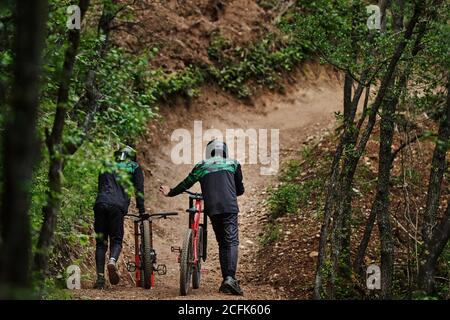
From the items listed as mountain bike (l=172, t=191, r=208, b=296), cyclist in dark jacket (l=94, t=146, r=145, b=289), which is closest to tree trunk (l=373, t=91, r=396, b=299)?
mountain bike (l=172, t=191, r=208, b=296)

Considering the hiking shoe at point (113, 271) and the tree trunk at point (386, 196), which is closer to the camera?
the hiking shoe at point (113, 271)

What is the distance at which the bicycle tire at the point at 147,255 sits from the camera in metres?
10.2

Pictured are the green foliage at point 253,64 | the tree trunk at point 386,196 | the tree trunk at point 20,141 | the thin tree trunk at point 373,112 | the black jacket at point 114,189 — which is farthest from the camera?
the green foliage at point 253,64

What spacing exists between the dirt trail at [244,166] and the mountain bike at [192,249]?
0.65 feet

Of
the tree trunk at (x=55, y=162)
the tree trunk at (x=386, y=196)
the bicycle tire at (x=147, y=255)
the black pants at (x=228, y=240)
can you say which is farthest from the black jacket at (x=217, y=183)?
the tree trunk at (x=55, y=162)

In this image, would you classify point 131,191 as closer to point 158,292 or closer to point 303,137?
point 158,292

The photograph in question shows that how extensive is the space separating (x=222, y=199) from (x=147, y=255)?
1.28 metres

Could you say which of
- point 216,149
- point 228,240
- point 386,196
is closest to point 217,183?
point 216,149

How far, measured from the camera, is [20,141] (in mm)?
3881

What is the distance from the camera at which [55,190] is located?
6660mm

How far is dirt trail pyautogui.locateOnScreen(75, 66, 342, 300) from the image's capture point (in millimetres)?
11318

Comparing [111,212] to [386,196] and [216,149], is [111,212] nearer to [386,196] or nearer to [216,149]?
[216,149]

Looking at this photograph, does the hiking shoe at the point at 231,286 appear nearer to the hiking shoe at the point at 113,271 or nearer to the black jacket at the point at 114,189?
the hiking shoe at the point at 113,271
